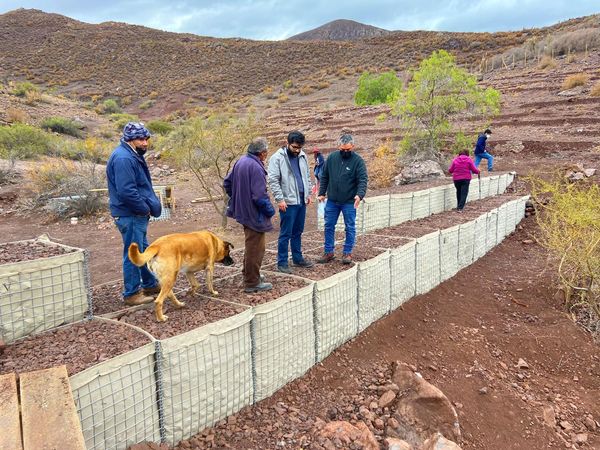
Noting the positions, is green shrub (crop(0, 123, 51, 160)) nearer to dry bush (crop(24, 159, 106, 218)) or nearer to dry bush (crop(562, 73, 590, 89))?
dry bush (crop(24, 159, 106, 218))

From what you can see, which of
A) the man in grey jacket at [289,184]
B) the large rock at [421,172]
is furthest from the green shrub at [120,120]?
the man in grey jacket at [289,184]

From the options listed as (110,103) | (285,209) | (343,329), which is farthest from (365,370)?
(110,103)

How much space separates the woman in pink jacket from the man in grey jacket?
5.63 metres

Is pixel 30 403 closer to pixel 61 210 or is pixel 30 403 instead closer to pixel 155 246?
pixel 155 246

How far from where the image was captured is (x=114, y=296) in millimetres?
4824

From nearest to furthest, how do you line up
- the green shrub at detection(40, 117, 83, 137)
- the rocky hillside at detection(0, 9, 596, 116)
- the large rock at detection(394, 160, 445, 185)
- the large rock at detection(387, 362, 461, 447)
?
the large rock at detection(387, 362, 461, 447)
the large rock at detection(394, 160, 445, 185)
the green shrub at detection(40, 117, 83, 137)
the rocky hillside at detection(0, 9, 596, 116)

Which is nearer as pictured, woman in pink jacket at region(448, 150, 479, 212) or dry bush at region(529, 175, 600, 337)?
dry bush at region(529, 175, 600, 337)

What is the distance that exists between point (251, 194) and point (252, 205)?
0.34ft

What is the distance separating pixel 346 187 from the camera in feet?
18.9

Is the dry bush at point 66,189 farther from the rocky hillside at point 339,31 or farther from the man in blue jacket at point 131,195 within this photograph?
the rocky hillside at point 339,31

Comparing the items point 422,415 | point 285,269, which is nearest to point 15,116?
point 285,269

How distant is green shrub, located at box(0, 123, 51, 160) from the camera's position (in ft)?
65.2

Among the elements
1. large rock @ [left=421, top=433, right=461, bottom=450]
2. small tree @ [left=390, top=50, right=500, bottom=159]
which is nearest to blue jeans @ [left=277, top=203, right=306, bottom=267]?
large rock @ [left=421, top=433, right=461, bottom=450]

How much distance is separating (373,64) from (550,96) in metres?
28.6
